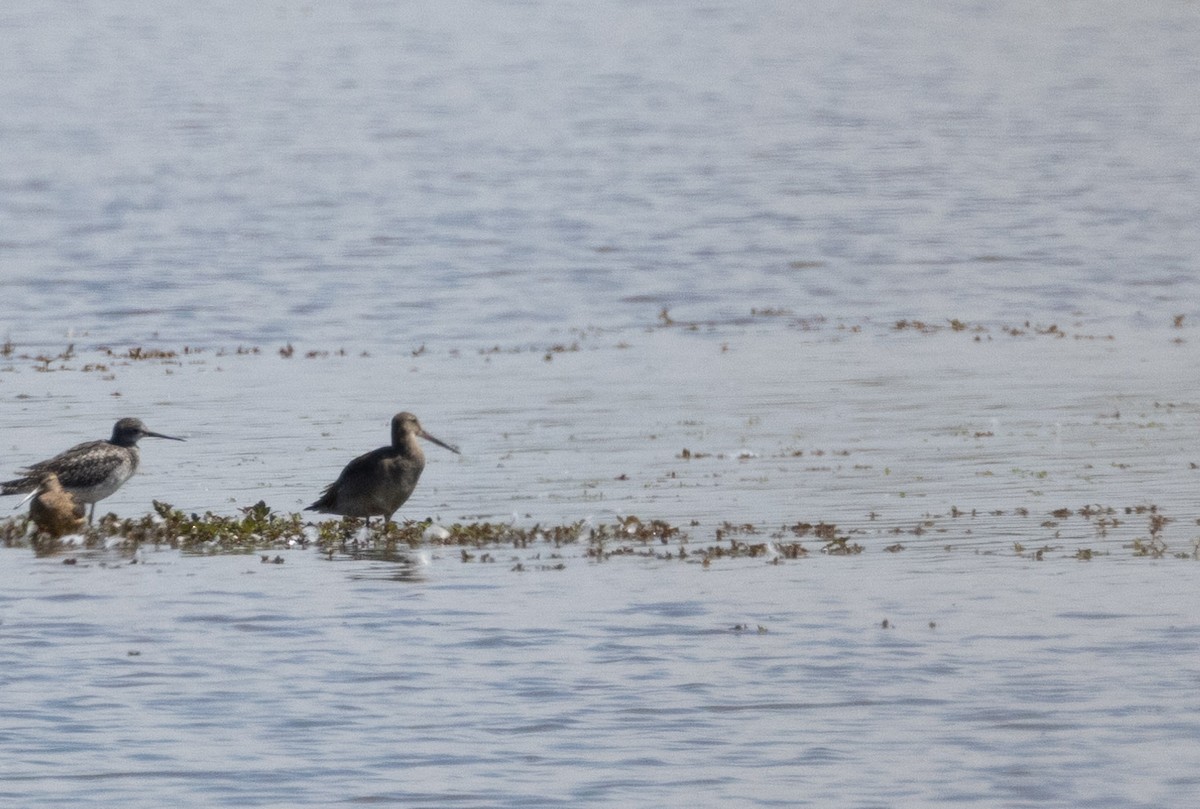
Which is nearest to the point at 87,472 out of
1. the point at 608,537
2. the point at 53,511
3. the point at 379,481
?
the point at 53,511

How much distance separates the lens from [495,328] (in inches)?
1389

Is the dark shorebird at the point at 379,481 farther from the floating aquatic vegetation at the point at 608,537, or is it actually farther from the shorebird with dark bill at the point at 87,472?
the shorebird with dark bill at the point at 87,472

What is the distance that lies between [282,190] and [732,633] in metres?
49.7

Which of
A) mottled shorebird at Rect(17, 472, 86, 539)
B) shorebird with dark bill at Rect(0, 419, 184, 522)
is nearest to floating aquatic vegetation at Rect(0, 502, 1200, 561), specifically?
mottled shorebird at Rect(17, 472, 86, 539)

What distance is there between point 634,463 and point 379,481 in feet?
Answer: 12.8

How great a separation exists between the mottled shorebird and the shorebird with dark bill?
353 mm

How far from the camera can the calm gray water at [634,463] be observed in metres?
12.6

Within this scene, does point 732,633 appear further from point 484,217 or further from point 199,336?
point 484,217

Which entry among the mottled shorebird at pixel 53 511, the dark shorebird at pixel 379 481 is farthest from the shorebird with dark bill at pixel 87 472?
the dark shorebird at pixel 379 481

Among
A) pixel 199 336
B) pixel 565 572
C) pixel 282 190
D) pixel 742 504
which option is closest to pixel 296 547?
pixel 565 572

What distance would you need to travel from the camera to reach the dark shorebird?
18.8 metres

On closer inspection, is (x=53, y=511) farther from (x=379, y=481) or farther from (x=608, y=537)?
(x=608, y=537)

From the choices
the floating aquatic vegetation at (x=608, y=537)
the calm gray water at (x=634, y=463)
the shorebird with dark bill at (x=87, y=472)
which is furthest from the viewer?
the shorebird with dark bill at (x=87, y=472)

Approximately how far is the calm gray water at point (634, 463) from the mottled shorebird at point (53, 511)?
92cm
